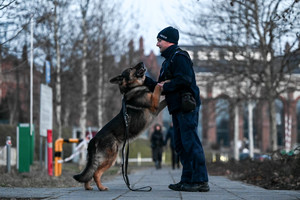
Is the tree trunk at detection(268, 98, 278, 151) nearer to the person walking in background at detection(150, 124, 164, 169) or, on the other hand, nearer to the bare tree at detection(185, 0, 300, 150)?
the bare tree at detection(185, 0, 300, 150)

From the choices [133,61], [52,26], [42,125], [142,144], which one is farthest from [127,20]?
[142,144]

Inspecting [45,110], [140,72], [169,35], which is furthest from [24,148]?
[169,35]

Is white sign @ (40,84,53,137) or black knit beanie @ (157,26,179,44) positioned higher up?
black knit beanie @ (157,26,179,44)

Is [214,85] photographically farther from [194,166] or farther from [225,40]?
[194,166]

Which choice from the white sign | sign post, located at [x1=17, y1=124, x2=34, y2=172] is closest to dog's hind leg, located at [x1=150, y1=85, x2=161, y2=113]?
sign post, located at [x1=17, y1=124, x2=34, y2=172]

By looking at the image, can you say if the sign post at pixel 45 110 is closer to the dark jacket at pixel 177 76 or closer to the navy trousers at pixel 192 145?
the dark jacket at pixel 177 76

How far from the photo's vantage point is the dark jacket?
698 cm

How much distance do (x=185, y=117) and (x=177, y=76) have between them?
543mm

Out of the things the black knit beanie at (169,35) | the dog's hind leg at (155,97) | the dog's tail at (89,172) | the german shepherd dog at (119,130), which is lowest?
the dog's tail at (89,172)

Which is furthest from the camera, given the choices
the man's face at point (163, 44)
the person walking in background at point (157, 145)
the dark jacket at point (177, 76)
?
the person walking in background at point (157, 145)

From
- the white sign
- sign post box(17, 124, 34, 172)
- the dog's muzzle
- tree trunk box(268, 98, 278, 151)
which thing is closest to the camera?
the dog's muzzle

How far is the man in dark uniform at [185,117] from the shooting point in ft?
23.0

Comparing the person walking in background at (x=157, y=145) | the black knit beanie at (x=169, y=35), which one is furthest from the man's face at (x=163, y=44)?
the person walking in background at (x=157, y=145)

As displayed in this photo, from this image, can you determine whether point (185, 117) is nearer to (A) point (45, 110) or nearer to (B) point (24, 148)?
(B) point (24, 148)
